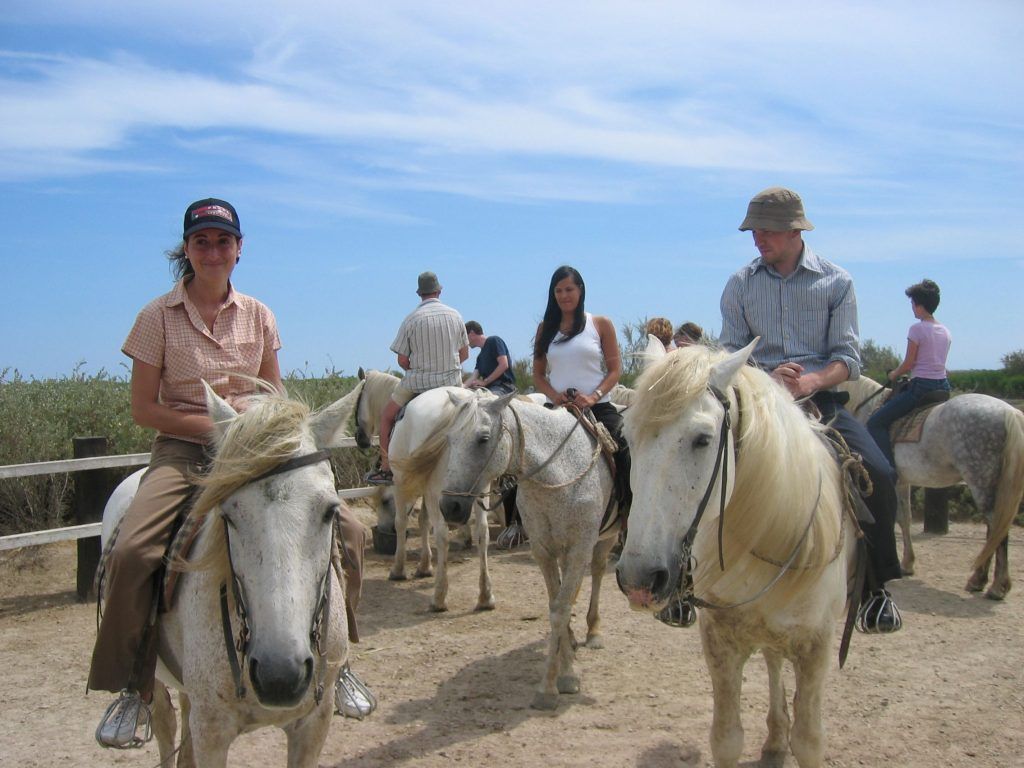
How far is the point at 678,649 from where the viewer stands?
6.15m

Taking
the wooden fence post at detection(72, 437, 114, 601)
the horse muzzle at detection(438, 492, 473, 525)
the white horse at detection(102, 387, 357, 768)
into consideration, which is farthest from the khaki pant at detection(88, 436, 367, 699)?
the wooden fence post at detection(72, 437, 114, 601)

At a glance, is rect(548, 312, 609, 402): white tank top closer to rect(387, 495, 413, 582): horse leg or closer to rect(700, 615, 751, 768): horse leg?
rect(700, 615, 751, 768): horse leg

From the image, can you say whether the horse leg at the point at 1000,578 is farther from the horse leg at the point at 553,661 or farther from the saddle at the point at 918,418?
the horse leg at the point at 553,661

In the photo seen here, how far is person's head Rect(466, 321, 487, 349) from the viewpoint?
36.6 feet

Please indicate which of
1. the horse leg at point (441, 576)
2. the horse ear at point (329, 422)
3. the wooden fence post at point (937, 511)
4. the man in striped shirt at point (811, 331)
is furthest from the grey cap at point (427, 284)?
the wooden fence post at point (937, 511)

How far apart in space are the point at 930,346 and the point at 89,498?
8.31 meters

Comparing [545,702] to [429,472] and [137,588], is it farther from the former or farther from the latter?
[137,588]

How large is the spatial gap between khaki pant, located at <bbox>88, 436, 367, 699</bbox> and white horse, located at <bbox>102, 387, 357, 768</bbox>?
0.11m

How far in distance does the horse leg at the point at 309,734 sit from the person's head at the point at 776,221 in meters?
2.75

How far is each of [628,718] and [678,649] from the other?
1.35 meters

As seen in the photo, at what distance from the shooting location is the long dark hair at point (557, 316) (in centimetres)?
607

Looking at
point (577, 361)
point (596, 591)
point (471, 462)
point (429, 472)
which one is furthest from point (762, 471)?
point (429, 472)

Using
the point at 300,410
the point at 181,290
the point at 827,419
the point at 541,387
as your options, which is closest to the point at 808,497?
the point at 827,419

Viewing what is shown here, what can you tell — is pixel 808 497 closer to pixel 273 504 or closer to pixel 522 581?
pixel 273 504
